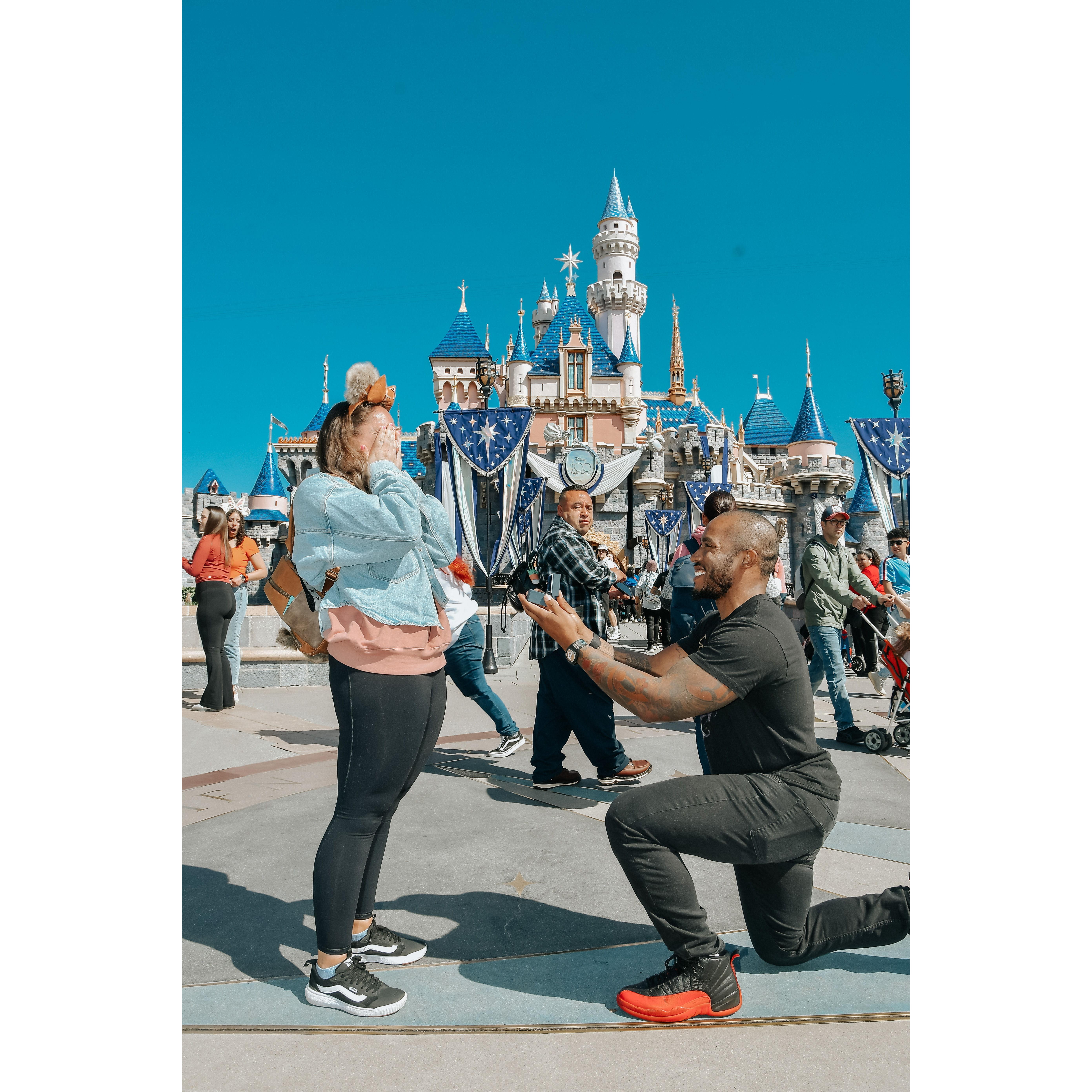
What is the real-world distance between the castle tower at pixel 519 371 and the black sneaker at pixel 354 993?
114 ft

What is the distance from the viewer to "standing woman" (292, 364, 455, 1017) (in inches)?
77.3

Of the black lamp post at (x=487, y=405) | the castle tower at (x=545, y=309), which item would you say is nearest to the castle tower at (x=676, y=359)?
the castle tower at (x=545, y=309)

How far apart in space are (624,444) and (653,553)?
7211 mm

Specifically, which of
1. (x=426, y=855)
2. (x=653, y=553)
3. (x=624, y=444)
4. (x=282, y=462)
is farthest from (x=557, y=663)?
(x=282, y=462)

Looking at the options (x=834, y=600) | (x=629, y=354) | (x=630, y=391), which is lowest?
(x=834, y=600)

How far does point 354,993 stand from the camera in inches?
76.1

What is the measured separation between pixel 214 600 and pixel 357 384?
14.9 ft

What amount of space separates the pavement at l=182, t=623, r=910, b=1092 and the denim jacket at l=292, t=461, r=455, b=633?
991 mm

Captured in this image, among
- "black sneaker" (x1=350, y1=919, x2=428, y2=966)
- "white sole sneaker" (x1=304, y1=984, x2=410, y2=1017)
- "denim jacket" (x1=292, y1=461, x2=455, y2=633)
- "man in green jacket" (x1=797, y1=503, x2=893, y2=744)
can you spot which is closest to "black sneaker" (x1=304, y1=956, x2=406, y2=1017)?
"white sole sneaker" (x1=304, y1=984, x2=410, y2=1017)

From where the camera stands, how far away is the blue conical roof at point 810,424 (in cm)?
3312

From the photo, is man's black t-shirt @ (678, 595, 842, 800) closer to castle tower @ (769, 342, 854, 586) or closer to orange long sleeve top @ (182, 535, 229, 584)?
orange long sleeve top @ (182, 535, 229, 584)

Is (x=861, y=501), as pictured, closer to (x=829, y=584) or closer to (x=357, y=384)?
(x=829, y=584)

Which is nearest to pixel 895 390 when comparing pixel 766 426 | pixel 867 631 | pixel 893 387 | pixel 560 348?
pixel 893 387
